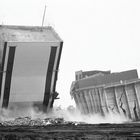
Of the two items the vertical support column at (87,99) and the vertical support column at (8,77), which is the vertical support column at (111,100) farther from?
the vertical support column at (8,77)

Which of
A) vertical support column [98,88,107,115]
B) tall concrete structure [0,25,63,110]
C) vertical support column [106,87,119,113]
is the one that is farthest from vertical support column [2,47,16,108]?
vertical support column [106,87,119,113]

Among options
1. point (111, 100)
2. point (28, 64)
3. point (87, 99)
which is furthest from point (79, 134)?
point (87, 99)

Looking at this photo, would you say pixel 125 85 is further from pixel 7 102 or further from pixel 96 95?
pixel 7 102

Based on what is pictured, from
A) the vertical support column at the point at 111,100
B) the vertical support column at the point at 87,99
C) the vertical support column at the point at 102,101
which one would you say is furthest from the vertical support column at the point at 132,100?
the vertical support column at the point at 87,99

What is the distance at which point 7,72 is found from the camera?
115 ft

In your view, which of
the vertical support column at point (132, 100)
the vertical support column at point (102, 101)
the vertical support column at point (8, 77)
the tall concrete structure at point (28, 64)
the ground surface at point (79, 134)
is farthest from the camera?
the vertical support column at point (102, 101)

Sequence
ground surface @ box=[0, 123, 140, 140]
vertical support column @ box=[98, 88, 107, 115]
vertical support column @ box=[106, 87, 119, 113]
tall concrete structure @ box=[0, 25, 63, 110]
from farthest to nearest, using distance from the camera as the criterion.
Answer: vertical support column @ box=[98, 88, 107, 115], tall concrete structure @ box=[0, 25, 63, 110], vertical support column @ box=[106, 87, 119, 113], ground surface @ box=[0, 123, 140, 140]

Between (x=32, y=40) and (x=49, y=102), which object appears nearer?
(x=32, y=40)

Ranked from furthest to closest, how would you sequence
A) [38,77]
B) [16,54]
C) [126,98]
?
[38,77]
[16,54]
[126,98]

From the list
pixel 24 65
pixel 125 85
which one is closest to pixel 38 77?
pixel 24 65

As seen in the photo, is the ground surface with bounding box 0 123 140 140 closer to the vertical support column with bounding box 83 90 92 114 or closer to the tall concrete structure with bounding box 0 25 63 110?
the tall concrete structure with bounding box 0 25 63 110

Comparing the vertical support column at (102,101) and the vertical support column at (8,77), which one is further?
the vertical support column at (102,101)

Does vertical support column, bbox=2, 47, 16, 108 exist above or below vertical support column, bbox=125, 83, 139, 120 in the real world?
above

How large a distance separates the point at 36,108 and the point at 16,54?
810 cm
